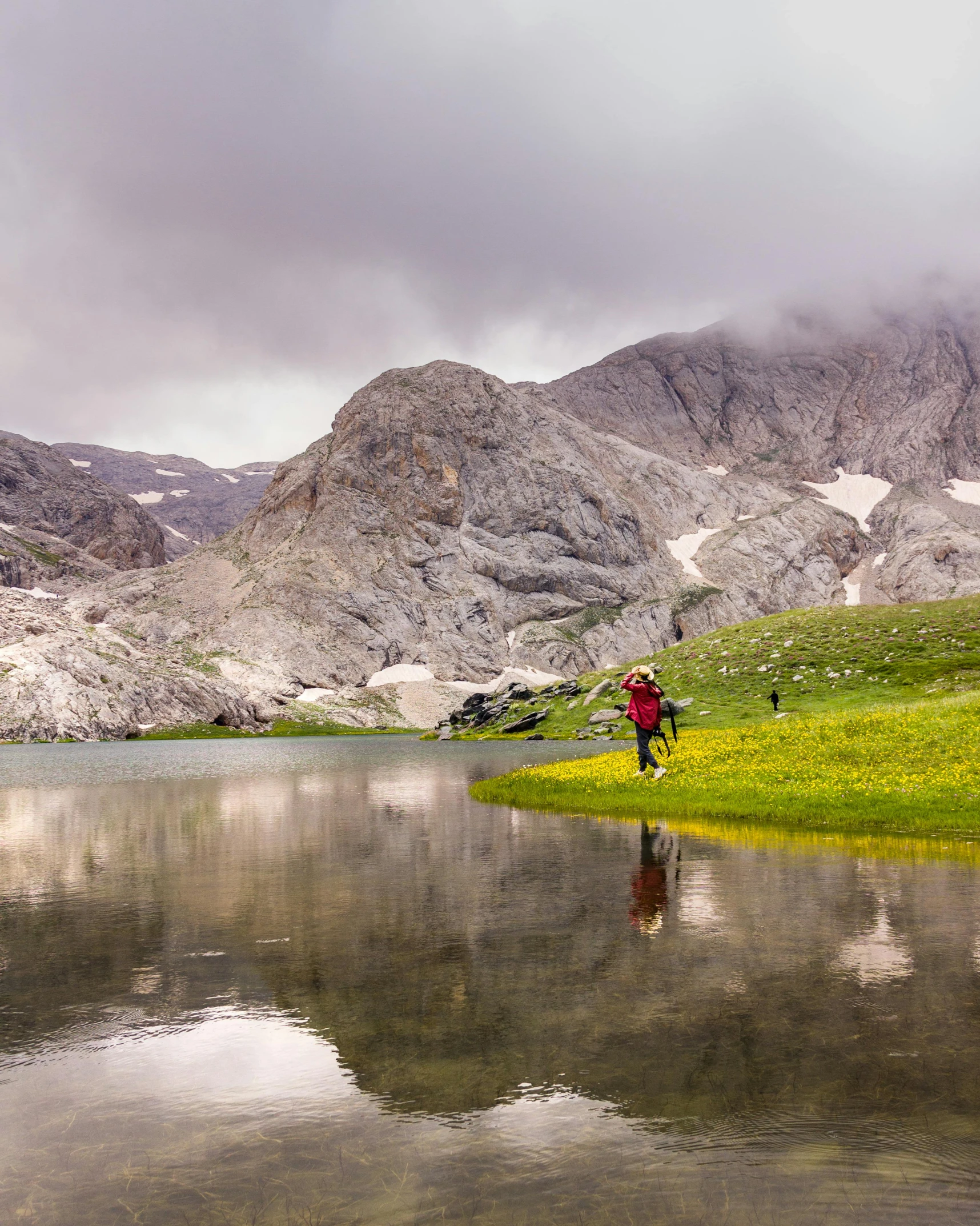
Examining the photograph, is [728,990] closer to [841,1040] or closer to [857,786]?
[841,1040]

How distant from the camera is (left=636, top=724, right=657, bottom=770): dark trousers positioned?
96.6ft

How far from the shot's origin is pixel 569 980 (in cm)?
951

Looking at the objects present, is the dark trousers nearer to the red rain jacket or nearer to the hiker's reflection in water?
the red rain jacket

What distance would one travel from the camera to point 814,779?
26.0m

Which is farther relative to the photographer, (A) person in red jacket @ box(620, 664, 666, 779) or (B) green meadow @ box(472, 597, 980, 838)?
(A) person in red jacket @ box(620, 664, 666, 779)

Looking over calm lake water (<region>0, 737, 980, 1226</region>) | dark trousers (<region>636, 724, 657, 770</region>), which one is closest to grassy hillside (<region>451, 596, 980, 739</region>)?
dark trousers (<region>636, 724, 657, 770</region>)

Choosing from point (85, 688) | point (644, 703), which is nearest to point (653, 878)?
point (644, 703)

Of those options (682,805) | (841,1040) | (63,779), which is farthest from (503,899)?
(63,779)

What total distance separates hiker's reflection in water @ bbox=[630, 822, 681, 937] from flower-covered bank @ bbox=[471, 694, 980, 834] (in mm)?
4442

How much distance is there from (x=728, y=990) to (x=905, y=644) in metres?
72.9

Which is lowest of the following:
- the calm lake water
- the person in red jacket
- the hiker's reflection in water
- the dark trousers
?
the hiker's reflection in water

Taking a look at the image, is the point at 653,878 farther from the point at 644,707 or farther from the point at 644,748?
the point at 644,748

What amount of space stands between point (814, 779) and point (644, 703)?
242 inches

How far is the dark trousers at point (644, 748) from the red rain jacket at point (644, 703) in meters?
0.21
